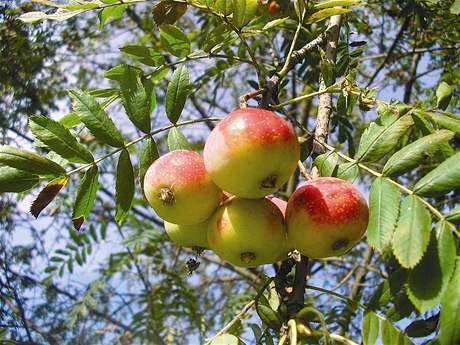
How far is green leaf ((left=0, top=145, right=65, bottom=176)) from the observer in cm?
147

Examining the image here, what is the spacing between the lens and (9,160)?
147 cm

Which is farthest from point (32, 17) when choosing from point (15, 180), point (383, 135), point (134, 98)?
point (383, 135)

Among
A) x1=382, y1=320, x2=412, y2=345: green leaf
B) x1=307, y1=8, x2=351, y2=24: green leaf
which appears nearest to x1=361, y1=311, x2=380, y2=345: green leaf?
x1=382, y1=320, x2=412, y2=345: green leaf

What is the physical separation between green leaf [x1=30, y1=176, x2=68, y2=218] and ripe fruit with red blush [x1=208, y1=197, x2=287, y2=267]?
1.51ft

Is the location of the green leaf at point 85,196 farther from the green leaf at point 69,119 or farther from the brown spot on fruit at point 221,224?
the brown spot on fruit at point 221,224

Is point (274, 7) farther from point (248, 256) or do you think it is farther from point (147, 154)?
point (248, 256)

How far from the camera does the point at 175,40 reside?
1796 mm

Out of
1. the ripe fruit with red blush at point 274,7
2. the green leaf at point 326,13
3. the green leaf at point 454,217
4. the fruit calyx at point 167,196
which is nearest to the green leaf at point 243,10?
the green leaf at point 326,13

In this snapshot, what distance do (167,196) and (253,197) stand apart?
0.71 feet

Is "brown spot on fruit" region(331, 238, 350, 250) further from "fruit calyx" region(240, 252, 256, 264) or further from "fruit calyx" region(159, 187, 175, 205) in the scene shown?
"fruit calyx" region(159, 187, 175, 205)

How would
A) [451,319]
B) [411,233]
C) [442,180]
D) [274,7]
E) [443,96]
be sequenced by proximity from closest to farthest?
[451,319], [411,233], [442,180], [443,96], [274,7]

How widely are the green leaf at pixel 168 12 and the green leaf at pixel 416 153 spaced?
2.73ft

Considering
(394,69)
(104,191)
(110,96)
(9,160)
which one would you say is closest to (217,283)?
(104,191)

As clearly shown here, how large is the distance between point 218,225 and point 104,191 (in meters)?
3.94
